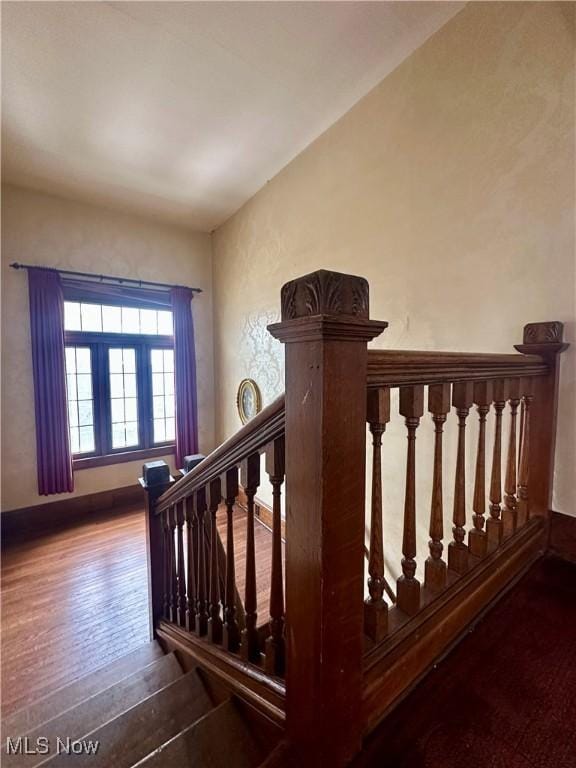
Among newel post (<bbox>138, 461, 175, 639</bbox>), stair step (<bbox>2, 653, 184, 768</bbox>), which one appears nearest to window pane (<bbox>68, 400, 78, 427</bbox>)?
newel post (<bbox>138, 461, 175, 639</bbox>)

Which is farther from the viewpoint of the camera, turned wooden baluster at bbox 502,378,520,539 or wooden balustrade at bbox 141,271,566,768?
turned wooden baluster at bbox 502,378,520,539

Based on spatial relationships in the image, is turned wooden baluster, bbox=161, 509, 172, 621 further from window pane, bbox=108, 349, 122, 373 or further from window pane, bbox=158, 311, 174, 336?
window pane, bbox=158, 311, 174, 336

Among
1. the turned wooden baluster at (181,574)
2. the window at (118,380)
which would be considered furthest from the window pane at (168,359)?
the turned wooden baluster at (181,574)

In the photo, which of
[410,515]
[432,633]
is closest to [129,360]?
[410,515]

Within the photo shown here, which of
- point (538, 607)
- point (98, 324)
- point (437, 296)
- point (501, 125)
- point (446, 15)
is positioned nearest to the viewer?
point (538, 607)

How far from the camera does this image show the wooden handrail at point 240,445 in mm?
789

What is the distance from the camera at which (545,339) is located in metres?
1.48

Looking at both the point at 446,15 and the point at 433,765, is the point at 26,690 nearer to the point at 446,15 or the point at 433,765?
the point at 433,765

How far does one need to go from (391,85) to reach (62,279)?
343 centimetres

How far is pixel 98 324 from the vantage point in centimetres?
378

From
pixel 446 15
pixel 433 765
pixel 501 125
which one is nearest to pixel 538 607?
pixel 433 765

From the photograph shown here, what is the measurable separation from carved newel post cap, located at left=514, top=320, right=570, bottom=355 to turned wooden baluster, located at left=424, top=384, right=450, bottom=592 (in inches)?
32.8

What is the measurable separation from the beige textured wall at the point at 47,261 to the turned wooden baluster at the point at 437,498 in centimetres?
383

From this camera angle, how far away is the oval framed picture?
3758mm
